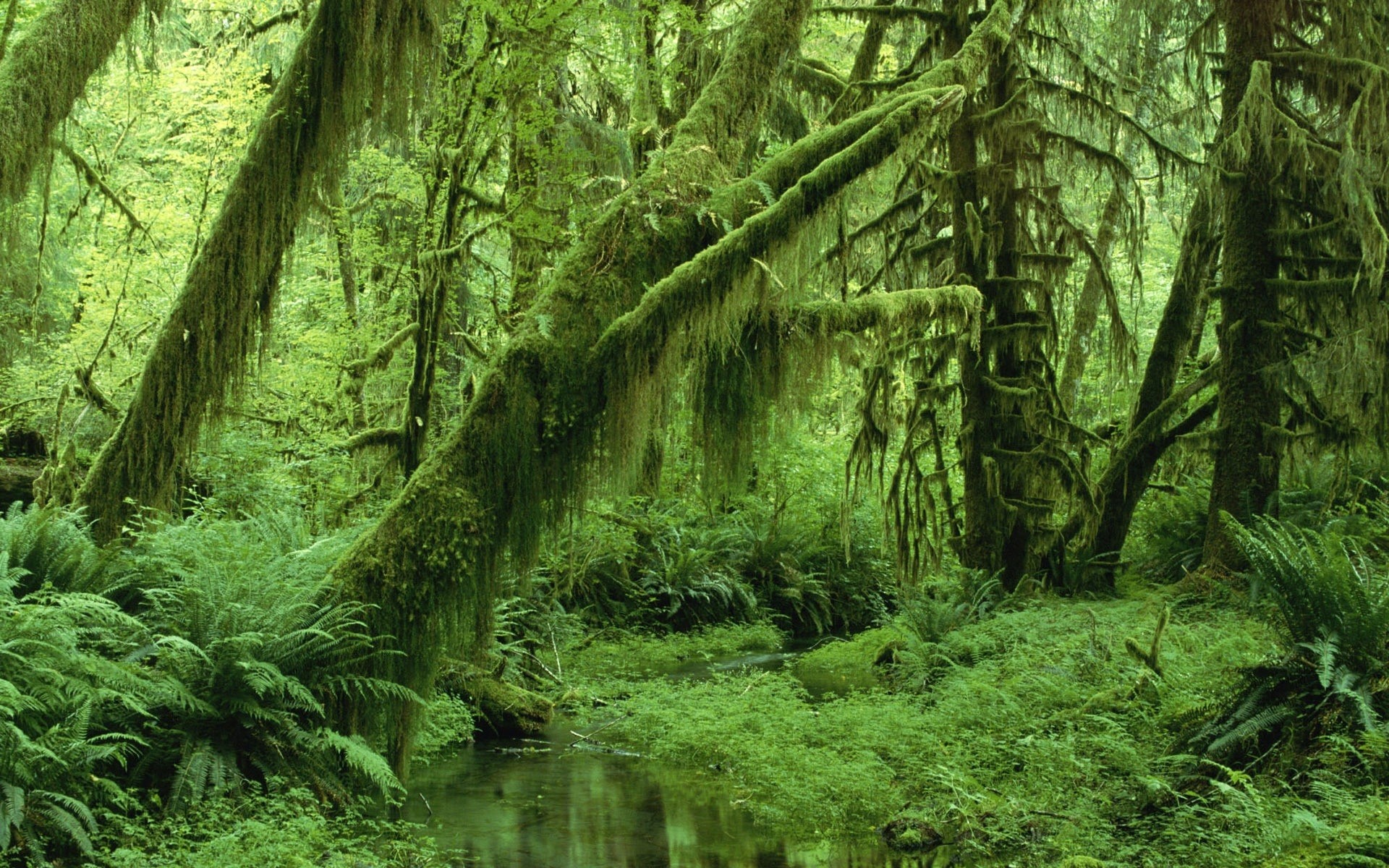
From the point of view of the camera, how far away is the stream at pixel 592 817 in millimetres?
6121

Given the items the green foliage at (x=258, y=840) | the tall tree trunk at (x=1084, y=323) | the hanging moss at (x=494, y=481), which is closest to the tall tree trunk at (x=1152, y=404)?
the tall tree trunk at (x=1084, y=323)

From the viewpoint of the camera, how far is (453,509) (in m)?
6.28

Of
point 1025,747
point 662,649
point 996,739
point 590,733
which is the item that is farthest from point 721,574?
point 1025,747

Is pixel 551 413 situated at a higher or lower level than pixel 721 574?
higher

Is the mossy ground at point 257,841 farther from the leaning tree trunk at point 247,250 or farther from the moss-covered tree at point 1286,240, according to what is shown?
the moss-covered tree at point 1286,240

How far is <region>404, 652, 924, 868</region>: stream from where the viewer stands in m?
6.12

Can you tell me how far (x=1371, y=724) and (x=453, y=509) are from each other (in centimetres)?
492

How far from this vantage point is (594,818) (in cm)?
691

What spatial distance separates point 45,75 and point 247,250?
5.23ft

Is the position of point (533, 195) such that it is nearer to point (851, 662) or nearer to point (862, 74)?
point (862, 74)

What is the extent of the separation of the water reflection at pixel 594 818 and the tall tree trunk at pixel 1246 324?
238 inches

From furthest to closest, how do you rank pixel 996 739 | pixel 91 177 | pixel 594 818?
pixel 91 177, pixel 996 739, pixel 594 818

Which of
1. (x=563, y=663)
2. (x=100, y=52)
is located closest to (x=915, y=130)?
(x=100, y=52)

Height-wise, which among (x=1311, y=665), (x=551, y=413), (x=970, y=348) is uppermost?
(x=970, y=348)
